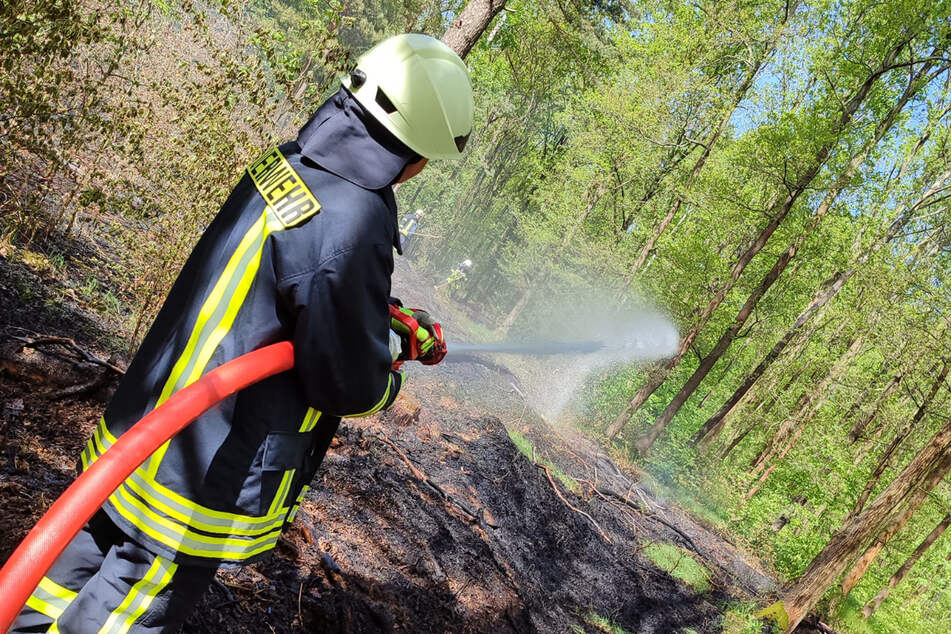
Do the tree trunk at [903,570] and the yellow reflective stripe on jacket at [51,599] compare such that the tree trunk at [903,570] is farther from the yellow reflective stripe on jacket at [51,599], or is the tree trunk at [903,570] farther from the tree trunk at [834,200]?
the yellow reflective stripe on jacket at [51,599]

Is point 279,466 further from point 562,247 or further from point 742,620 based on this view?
point 562,247

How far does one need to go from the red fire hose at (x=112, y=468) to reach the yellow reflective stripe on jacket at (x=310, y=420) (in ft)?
0.60

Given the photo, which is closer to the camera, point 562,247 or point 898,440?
point 898,440

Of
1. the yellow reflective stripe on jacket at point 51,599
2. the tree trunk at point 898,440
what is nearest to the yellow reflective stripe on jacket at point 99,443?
the yellow reflective stripe on jacket at point 51,599

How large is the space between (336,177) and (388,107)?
0.83 ft

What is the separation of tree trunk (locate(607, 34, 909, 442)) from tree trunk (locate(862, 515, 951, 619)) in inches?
309

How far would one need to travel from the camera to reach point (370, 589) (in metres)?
3.27

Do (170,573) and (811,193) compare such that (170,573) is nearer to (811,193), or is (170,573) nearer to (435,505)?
(435,505)

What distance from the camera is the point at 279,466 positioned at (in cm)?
154

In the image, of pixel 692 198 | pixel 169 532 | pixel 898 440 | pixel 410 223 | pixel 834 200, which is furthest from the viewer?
pixel 692 198

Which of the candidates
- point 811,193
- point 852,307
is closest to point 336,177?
point 811,193

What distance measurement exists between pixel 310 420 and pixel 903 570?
74.1 feet

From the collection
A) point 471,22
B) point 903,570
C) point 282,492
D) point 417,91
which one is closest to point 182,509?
point 282,492

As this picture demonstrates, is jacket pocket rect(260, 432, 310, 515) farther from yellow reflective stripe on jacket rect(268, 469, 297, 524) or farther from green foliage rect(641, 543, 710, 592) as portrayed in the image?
green foliage rect(641, 543, 710, 592)
